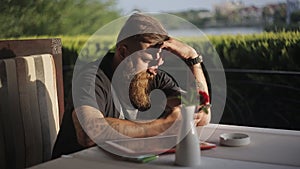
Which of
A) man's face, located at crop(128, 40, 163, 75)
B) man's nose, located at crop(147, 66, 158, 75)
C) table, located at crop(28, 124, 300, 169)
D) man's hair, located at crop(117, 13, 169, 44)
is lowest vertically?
table, located at crop(28, 124, 300, 169)

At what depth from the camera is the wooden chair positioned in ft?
7.52

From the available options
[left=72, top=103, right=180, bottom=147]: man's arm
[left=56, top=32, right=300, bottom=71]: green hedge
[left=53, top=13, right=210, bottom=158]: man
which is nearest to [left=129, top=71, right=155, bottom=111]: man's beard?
[left=53, top=13, right=210, bottom=158]: man

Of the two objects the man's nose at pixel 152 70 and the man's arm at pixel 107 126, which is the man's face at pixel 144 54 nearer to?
the man's nose at pixel 152 70

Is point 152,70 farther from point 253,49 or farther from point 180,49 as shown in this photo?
point 253,49

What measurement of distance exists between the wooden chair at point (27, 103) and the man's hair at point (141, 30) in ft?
1.52

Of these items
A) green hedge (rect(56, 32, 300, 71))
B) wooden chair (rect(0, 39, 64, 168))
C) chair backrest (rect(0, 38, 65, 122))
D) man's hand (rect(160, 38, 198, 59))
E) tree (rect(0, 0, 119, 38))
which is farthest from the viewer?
tree (rect(0, 0, 119, 38))

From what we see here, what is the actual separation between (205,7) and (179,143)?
91.6 inches

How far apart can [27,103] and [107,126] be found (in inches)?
26.0

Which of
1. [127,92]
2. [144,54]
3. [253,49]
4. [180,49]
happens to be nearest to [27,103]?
[127,92]

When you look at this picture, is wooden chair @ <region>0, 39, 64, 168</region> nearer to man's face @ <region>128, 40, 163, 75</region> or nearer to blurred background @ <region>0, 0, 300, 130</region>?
man's face @ <region>128, 40, 163, 75</region>

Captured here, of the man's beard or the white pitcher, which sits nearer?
the white pitcher

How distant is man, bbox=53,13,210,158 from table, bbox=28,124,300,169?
0.49ft

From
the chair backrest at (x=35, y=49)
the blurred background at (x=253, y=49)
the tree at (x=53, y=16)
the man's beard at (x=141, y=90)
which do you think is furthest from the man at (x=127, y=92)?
the tree at (x=53, y=16)

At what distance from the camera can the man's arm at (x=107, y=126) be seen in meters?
1.89
